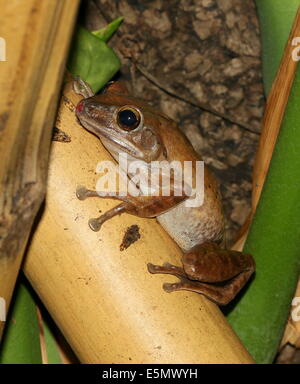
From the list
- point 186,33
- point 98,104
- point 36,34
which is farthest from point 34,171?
point 186,33

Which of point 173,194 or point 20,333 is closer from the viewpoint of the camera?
point 20,333

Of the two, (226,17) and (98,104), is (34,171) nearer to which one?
(98,104)

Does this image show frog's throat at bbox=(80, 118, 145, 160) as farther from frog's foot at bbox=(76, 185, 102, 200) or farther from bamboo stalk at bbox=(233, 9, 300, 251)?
bamboo stalk at bbox=(233, 9, 300, 251)

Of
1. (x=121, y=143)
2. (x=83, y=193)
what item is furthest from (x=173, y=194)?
(x=83, y=193)

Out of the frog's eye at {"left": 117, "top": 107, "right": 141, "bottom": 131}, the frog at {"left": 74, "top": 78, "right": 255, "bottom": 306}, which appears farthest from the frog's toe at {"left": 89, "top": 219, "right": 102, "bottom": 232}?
the frog's eye at {"left": 117, "top": 107, "right": 141, "bottom": 131}

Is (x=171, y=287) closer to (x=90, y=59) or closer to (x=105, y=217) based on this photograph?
(x=105, y=217)

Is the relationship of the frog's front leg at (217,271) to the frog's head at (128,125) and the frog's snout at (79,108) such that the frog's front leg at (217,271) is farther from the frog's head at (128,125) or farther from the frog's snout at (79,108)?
the frog's snout at (79,108)
